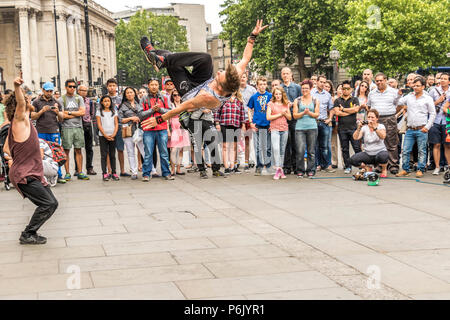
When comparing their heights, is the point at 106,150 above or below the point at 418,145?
above

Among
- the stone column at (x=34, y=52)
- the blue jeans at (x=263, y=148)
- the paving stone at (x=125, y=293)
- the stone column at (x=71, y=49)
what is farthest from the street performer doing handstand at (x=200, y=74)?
the stone column at (x=71, y=49)

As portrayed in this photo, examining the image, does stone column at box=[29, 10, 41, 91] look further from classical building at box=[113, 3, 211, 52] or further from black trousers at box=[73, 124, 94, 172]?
classical building at box=[113, 3, 211, 52]

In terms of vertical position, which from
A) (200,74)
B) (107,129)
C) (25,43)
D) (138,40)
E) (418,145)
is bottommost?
(418,145)

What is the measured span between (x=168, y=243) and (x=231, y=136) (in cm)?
612

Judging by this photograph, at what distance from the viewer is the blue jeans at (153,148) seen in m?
11.9

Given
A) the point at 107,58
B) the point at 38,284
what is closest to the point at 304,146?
the point at 38,284

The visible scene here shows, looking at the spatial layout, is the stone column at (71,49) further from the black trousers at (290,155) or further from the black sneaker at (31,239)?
the black sneaker at (31,239)

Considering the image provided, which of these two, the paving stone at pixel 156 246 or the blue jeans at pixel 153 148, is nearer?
the paving stone at pixel 156 246

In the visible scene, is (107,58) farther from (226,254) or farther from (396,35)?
(226,254)

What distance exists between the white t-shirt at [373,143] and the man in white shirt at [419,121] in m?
0.65

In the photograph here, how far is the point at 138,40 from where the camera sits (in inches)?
3799

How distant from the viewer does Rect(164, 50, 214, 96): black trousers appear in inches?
295

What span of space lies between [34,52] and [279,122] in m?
62.9
